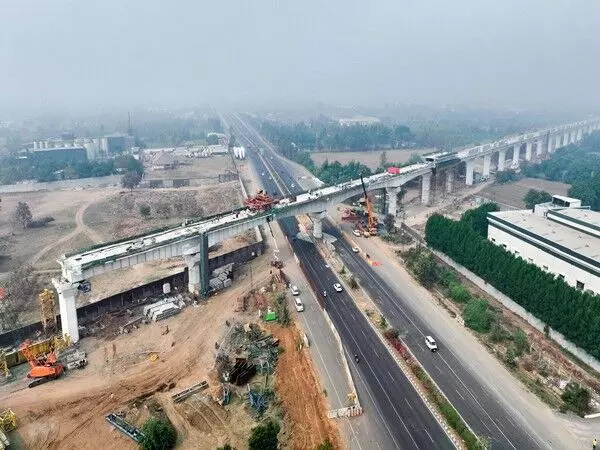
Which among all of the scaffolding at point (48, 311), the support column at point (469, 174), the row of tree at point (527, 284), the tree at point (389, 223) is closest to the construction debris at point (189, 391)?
the scaffolding at point (48, 311)

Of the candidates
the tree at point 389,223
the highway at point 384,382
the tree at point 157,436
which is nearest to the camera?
the tree at point 157,436

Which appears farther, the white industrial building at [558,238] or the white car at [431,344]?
the white industrial building at [558,238]

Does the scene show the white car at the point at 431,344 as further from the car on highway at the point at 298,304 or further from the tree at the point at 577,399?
the car on highway at the point at 298,304

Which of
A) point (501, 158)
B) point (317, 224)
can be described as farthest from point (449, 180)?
point (317, 224)

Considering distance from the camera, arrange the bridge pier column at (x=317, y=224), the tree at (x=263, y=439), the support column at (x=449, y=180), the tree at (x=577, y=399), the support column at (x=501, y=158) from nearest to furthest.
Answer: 1. the tree at (x=263, y=439)
2. the tree at (x=577, y=399)
3. the bridge pier column at (x=317, y=224)
4. the support column at (x=449, y=180)
5. the support column at (x=501, y=158)

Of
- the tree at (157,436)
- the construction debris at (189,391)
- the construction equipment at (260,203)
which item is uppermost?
the construction equipment at (260,203)

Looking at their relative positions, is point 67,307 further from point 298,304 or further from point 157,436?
point 298,304
